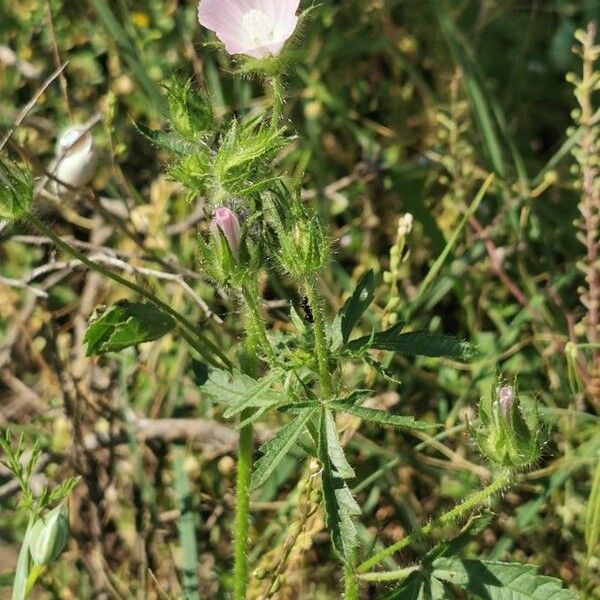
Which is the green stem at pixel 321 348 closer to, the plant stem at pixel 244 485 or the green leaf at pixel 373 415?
the green leaf at pixel 373 415

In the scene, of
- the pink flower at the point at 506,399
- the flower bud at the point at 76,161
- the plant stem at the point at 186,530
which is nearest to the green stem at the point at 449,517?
the pink flower at the point at 506,399

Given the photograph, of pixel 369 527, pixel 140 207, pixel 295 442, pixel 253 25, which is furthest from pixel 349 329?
pixel 140 207

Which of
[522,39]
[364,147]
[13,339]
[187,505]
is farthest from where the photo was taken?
[522,39]

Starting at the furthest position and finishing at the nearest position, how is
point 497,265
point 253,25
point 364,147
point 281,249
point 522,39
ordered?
point 522,39
point 364,147
point 497,265
point 253,25
point 281,249

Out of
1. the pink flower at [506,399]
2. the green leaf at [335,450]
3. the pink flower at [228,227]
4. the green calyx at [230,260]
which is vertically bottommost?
the green leaf at [335,450]

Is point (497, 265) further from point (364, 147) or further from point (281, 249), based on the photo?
point (281, 249)

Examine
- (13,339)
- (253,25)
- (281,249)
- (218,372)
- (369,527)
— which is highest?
(253,25)
